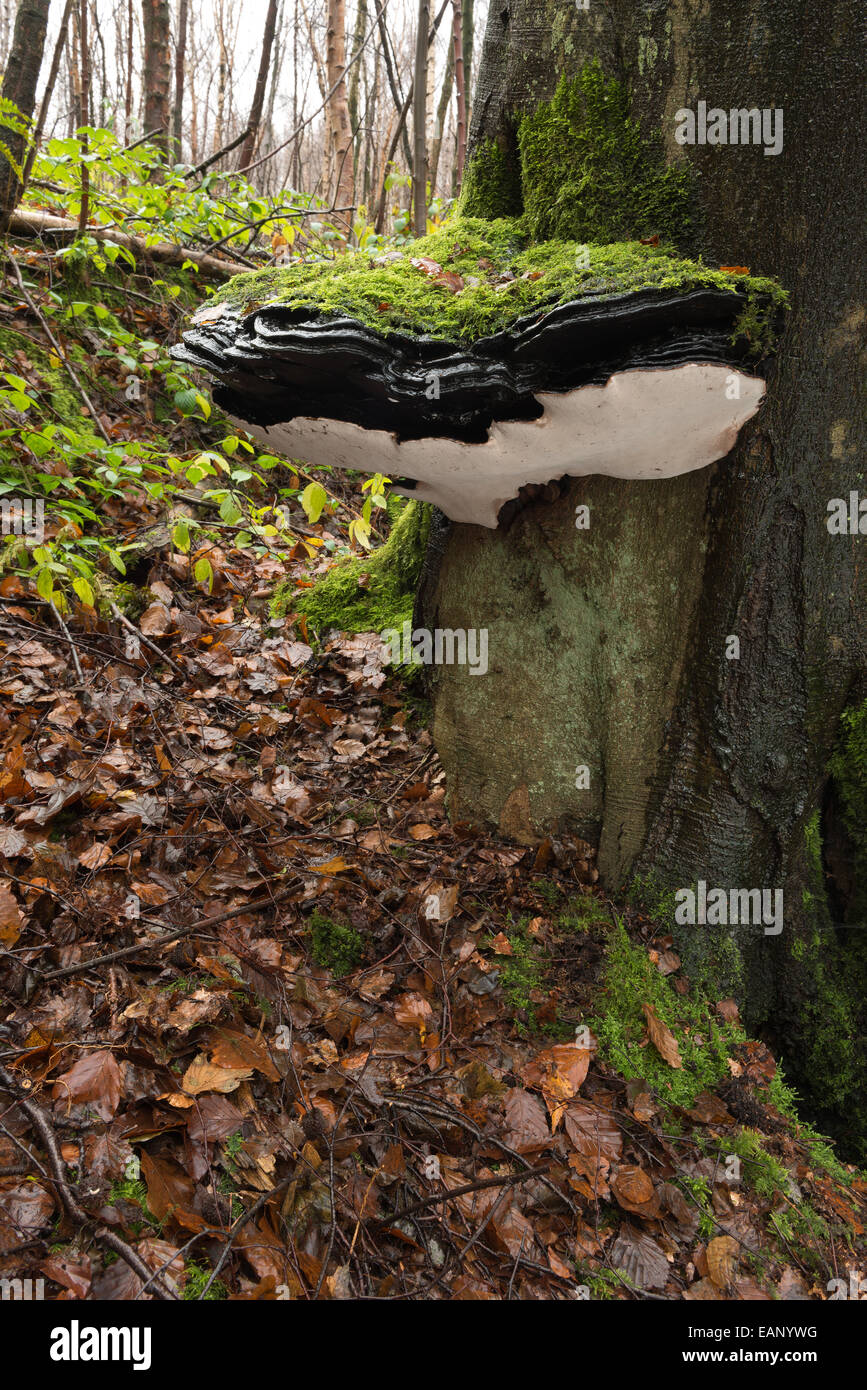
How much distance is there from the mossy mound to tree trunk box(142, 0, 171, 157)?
6.75m

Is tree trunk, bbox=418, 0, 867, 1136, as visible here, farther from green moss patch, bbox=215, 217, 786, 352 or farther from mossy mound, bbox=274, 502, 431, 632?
mossy mound, bbox=274, 502, 431, 632

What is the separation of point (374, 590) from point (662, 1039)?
8.39 feet

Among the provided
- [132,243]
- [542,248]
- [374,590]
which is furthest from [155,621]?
[132,243]

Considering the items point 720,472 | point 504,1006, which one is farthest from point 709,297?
point 504,1006

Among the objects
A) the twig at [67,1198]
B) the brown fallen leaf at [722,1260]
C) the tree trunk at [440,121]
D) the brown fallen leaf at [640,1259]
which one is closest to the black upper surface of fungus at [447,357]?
the twig at [67,1198]

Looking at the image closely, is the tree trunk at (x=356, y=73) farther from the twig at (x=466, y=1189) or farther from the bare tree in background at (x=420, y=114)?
the twig at (x=466, y=1189)

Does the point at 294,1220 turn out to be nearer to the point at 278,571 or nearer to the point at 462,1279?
the point at 462,1279

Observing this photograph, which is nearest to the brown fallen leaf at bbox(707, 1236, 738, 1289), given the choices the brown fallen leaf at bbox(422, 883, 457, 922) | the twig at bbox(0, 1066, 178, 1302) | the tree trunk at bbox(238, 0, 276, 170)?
the brown fallen leaf at bbox(422, 883, 457, 922)

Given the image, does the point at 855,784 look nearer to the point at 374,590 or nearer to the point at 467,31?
the point at 374,590

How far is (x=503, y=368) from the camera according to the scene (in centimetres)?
197

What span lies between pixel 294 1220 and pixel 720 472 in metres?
2.48

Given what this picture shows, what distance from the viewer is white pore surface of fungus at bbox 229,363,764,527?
1.92 m

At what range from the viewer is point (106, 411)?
17.7 ft

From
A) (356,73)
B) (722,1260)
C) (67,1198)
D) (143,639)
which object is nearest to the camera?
(67,1198)
